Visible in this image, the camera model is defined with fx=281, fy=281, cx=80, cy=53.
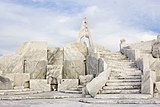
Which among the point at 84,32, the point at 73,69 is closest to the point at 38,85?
the point at 73,69

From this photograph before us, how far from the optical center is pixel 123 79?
1191cm

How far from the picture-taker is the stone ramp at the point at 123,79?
10.8 m

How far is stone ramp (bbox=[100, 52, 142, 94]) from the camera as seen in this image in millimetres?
10768

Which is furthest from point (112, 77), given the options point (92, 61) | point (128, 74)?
point (92, 61)

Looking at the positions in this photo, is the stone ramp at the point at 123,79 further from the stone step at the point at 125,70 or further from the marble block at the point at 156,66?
the marble block at the point at 156,66

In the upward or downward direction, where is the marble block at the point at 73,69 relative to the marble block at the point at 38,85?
upward

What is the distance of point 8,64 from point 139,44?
10.7 metres

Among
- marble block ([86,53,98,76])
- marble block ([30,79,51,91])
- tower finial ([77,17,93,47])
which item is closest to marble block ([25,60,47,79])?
Result: marble block ([30,79,51,91])

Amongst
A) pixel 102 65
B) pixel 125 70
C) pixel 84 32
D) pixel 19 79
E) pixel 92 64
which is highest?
pixel 84 32

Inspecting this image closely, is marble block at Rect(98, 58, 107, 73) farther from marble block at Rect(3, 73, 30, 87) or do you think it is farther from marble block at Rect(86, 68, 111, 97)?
marble block at Rect(3, 73, 30, 87)

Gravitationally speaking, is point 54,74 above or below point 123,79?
above

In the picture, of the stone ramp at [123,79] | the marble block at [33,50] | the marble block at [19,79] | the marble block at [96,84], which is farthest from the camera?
the marble block at [33,50]

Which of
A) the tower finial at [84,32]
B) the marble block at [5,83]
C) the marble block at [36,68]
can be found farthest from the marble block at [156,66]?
the tower finial at [84,32]

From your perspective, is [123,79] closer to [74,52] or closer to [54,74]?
[54,74]
